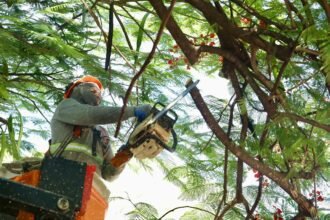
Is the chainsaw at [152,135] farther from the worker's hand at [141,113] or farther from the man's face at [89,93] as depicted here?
the man's face at [89,93]

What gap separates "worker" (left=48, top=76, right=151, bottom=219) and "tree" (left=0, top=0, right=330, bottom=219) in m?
0.25

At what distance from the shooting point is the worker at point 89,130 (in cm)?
322

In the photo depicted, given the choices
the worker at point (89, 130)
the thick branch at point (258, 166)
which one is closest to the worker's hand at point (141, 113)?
the worker at point (89, 130)

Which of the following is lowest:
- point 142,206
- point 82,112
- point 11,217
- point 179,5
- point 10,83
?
point 11,217

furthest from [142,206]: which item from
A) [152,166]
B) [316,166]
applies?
[316,166]

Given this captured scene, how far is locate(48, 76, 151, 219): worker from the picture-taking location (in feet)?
10.6

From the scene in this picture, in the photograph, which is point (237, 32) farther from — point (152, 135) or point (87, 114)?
point (87, 114)

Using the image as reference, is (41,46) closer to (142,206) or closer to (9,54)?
(9,54)

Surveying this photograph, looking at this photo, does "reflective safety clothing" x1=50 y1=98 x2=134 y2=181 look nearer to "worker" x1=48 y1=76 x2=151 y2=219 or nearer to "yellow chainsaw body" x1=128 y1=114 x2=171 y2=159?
"worker" x1=48 y1=76 x2=151 y2=219

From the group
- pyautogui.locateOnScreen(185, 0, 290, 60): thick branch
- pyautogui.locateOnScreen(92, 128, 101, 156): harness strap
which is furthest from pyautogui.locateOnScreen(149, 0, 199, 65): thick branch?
pyautogui.locateOnScreen(92, 128, 101, 156): harness strap

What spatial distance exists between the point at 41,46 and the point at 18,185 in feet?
7.32

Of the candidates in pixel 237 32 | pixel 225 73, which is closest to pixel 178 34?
pixel 237 32

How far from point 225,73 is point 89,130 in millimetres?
908

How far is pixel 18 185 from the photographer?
6.42 ft
